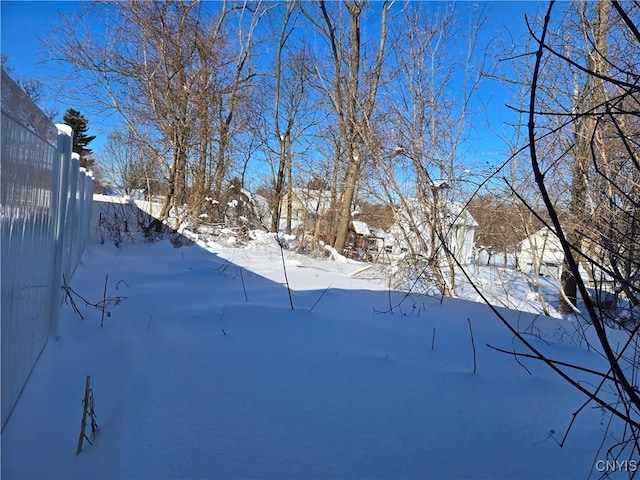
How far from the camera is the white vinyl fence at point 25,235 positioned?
4.72 ft

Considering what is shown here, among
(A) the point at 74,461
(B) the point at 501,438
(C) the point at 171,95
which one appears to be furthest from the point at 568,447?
(C) the point at 171,95

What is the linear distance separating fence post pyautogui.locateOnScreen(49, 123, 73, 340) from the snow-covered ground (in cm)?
22

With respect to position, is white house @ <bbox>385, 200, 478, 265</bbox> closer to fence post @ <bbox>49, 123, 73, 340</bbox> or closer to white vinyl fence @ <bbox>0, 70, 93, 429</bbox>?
fence post @ <bbox>49, 123, 73, 340</bbox>

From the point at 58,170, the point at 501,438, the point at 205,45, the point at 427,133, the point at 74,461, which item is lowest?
the point at 74,461

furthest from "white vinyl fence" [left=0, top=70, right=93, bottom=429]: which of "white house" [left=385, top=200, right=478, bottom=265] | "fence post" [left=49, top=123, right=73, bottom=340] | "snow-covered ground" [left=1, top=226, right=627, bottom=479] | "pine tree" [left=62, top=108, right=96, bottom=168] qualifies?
"pine tree" [left=62, top=108, right=96, bottom=168]

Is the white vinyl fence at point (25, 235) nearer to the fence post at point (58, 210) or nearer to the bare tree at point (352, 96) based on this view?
the fence post at point (58, 210)

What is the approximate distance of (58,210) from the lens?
2680mm

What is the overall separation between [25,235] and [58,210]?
107 cm

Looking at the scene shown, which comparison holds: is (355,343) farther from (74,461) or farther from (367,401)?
(74,461)

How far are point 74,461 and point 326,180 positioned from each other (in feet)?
35.7

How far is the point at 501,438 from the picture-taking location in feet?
5.49

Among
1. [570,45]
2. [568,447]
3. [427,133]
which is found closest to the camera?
[568,447]

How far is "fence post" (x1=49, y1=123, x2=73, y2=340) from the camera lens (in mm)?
2537

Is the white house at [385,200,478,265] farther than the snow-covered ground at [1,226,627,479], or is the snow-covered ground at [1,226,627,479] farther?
the white house at [385,200,478,265]
